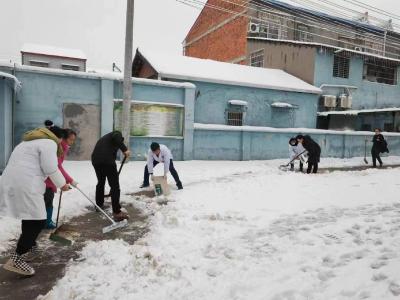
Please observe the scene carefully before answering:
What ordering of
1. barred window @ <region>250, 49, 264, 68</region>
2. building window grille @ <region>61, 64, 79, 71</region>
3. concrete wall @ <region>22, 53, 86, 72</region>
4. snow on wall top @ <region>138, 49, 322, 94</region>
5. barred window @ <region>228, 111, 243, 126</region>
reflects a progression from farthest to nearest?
1. building window grille @ <region>61, 64, 79, 71</region>
2. concrete wall @ <region>22, 53, 86, 72</region>
3. barred window @ <region>250, 49, 264, 68</region>
4. barred window @ <region>228, 111, 243, 126</region>
5. snow on wall top @ <region>138, 49, 322, 94</region>

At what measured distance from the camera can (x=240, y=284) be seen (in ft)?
10.5

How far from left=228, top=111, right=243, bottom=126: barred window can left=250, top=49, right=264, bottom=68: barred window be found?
7.24 meters

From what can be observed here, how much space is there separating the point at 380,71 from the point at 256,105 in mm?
11364

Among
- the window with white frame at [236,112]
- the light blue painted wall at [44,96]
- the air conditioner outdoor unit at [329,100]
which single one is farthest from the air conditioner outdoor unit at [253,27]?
the light blue painted wall at [44,96]

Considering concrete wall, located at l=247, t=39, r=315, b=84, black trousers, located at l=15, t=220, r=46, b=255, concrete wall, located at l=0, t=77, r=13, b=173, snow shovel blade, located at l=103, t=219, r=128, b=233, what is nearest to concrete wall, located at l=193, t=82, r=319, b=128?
concrete wall, located at l=247, t=39, r=315, b=84

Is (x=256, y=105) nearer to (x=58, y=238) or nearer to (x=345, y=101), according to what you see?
(x=345, y=101)

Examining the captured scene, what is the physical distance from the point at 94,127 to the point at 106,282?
9366 millimetres

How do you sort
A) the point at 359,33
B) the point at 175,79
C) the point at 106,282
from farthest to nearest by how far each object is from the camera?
the point at 359,33 < the point at 175,79 < the point at 106,282

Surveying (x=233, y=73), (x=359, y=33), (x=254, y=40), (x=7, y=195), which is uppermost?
(x=359, y=33)

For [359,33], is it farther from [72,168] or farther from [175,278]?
[175,278]

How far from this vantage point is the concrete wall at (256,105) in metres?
16.8

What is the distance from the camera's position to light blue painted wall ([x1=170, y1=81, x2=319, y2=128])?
659 inches

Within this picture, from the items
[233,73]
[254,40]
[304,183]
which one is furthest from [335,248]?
[254,40]

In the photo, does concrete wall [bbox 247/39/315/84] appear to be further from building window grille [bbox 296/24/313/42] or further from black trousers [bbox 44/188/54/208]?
black trousers [bbox 44/188/54/208]
